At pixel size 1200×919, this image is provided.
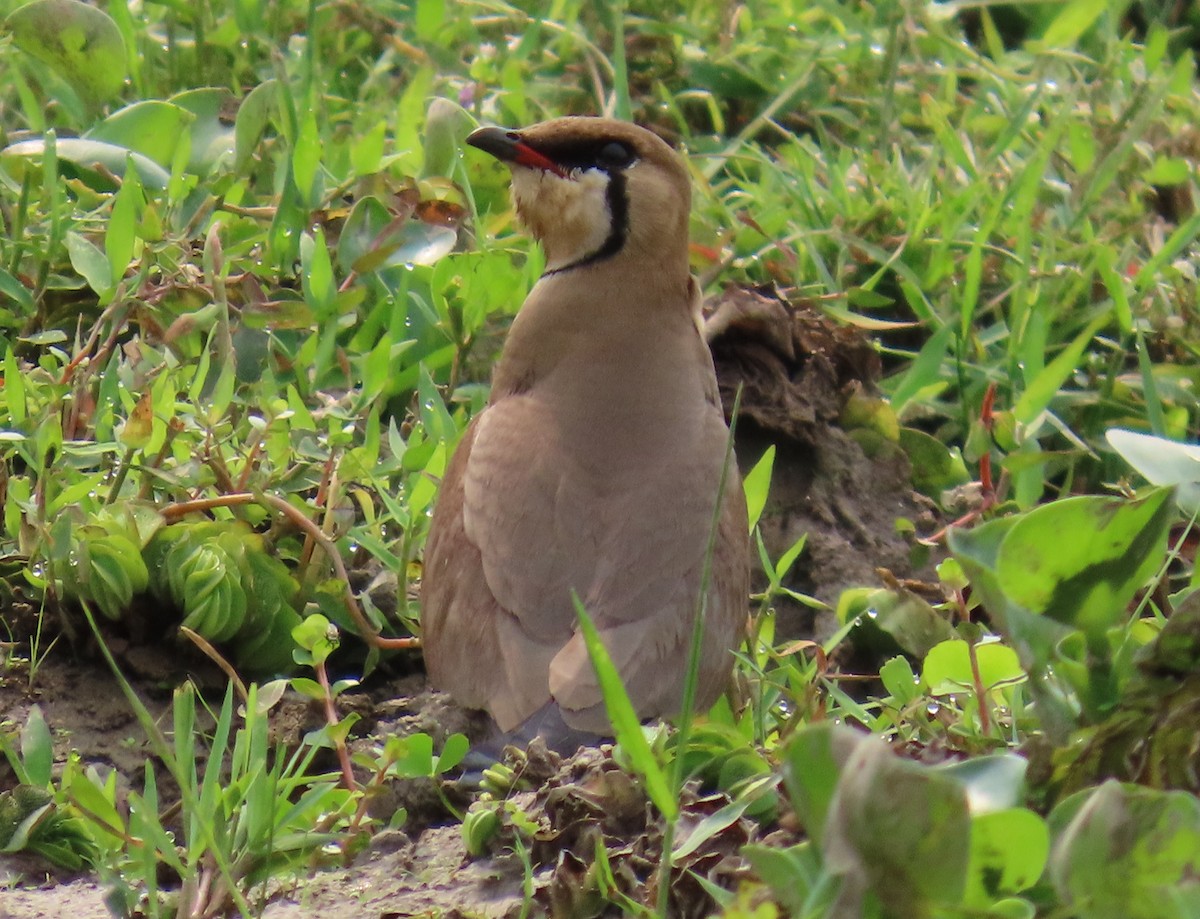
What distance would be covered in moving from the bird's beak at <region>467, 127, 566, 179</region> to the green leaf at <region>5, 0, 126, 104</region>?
1365mm

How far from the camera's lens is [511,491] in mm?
3201

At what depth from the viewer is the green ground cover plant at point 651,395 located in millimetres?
2092

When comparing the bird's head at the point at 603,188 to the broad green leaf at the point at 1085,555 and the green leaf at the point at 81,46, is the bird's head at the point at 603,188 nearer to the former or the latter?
the green leaf at the point at 81,46

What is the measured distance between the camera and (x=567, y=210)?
12.3 ft

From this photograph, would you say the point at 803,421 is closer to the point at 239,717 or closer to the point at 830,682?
the point at 830,682

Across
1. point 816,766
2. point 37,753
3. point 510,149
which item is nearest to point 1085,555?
point 816,766

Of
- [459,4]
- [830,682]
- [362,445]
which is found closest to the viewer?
[830,682]

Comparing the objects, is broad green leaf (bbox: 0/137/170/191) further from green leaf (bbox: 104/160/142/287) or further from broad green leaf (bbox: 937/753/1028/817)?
broad green leaf (bbox: 937/753/1028/817)

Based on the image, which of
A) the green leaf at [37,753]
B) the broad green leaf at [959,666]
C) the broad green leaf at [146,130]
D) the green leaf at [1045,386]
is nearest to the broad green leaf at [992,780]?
the broad green leaf at [959,666]

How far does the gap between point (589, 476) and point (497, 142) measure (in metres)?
0.93

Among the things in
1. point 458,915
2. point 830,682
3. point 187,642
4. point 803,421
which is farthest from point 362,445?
point 458,915

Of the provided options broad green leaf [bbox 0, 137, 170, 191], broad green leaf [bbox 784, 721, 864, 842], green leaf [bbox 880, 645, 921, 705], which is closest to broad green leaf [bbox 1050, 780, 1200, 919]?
broad green leaf [bbox 784, 721, 864, 842]

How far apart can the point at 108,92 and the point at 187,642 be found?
6.60ft

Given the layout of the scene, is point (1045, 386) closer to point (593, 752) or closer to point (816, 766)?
point (593, 752)
